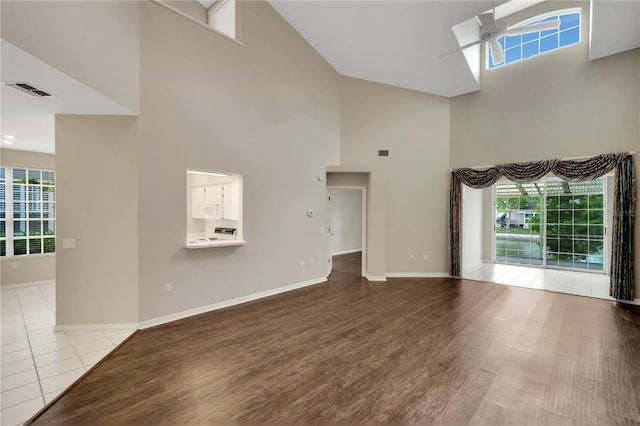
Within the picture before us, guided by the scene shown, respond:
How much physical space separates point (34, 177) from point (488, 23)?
832cm

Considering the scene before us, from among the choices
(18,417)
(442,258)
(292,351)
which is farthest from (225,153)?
(442,258)

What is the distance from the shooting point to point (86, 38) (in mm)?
2709

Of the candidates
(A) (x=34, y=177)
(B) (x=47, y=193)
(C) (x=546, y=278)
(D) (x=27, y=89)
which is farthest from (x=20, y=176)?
(C) (x=546, y=278)

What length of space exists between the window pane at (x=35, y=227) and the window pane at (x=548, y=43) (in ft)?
34.4

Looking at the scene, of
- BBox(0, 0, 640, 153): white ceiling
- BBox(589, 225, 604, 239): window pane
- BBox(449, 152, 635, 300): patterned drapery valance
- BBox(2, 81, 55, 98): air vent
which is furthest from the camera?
BBox(589, 225, 604, 239): window pane

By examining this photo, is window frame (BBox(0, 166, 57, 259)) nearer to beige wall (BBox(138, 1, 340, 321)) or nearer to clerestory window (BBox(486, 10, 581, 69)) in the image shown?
beige wall (BBox(138, 1, 340, 321))

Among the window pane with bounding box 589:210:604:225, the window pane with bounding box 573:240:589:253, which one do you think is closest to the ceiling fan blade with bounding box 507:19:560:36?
the window pane with bounding box 589:210:604:225

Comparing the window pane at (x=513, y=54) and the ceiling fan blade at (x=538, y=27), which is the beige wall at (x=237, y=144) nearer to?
the ceiling fan blade at (x=538, y=27)

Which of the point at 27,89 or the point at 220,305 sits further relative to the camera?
the point at 220,305

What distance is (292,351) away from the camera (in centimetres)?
298

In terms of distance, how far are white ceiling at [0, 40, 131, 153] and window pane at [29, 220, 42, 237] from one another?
2.13m

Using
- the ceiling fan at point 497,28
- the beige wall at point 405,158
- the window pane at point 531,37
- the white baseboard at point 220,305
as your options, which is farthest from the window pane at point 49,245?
the window pane at point 531,37

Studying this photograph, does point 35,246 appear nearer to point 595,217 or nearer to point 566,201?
point 566,201

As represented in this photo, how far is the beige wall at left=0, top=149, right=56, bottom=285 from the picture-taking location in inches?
210
